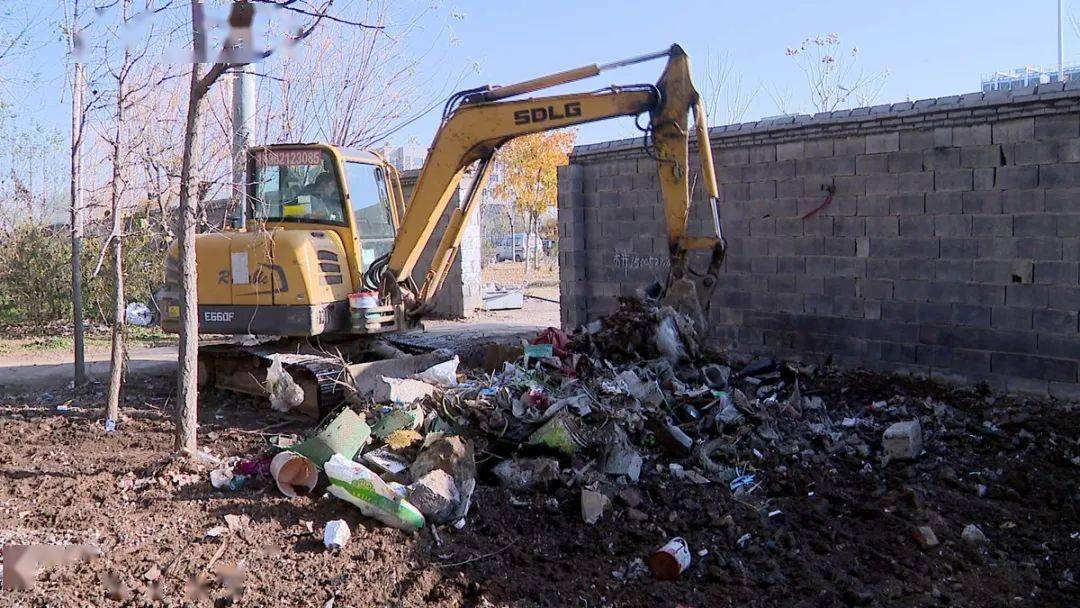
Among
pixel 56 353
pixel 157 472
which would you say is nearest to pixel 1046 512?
pixel 157 472

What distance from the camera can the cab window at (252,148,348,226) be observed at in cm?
867

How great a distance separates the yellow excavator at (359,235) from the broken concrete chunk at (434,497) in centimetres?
260

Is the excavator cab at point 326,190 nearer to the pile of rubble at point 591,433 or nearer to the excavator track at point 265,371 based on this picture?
the excavator track at point 265,371

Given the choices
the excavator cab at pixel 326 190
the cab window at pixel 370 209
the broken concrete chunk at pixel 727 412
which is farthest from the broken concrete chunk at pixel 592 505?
the cab window at pixel 370 209

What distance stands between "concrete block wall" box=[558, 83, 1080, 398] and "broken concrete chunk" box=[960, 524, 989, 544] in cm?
327

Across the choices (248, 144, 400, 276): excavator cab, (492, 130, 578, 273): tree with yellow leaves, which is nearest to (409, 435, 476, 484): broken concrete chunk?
(248, 144, 400, 276): excavator cab

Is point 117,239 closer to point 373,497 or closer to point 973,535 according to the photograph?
point 373,497

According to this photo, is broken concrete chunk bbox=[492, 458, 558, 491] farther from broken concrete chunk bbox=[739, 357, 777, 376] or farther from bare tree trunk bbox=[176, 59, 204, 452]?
broken concrete chunk bbox=[739, 357, 777, 376]

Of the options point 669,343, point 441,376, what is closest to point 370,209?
point 441,376

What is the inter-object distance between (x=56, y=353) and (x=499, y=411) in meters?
9.66

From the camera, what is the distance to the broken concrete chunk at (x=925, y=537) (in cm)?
487

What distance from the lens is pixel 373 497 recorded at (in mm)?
4848

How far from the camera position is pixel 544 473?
554cm

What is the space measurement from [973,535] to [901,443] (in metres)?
1.23
